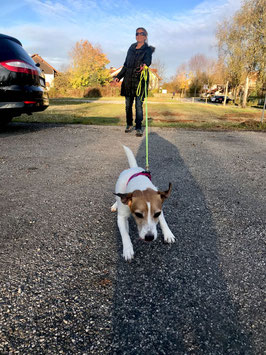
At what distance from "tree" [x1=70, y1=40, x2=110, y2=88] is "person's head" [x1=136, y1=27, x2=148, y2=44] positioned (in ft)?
174

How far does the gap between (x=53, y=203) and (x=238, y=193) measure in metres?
2.58

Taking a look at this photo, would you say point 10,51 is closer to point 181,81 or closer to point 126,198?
point 126,198

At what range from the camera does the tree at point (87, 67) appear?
57.5 m

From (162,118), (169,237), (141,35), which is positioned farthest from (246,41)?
(169,237)

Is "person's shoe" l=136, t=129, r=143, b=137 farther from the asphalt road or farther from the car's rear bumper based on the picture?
the asphalt road

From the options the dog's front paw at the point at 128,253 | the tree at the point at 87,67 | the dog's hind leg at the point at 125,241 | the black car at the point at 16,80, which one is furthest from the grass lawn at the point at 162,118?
the tree at the point at 87,67

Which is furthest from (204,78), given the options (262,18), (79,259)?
(79,259)

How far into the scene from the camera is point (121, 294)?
1825 mm

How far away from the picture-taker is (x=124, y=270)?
208 centimetres

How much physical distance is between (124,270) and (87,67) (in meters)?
62.6

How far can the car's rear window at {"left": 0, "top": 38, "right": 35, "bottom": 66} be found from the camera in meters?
5.73

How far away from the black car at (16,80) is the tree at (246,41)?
28429mm

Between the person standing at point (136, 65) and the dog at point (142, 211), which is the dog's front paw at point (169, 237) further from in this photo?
the person standing at point (136, 65)

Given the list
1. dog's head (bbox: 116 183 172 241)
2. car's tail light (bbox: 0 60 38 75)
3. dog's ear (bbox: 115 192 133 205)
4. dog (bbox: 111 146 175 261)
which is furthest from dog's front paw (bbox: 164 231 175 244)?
car's tail light (bbox: 0 60 38 75)
